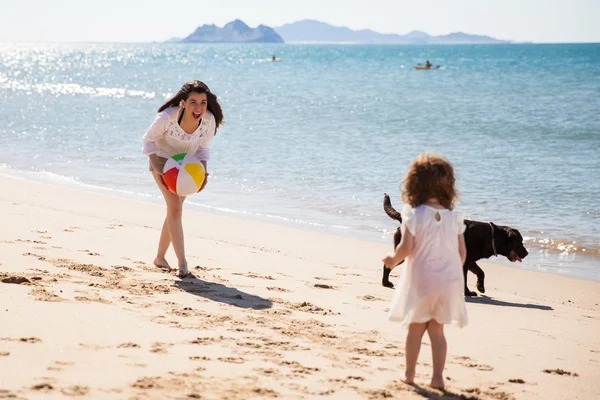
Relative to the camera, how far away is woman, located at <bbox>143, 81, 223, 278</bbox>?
Result: 22.8 ft

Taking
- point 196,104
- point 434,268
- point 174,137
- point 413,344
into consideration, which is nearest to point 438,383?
point 413,344

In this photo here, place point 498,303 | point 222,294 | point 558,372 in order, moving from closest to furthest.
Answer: point 558,372, point 222,294, point 498,303

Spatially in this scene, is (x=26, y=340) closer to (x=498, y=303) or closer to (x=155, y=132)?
(x=155, y=132)

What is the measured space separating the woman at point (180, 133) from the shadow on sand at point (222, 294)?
0.25 m

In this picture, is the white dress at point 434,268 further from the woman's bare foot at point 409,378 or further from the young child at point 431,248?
the woman's bare foot at point 409,378

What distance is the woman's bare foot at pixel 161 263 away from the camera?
290 inches

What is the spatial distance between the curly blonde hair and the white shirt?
309 centimetres

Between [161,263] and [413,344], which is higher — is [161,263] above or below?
below

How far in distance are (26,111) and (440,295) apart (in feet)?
91.9

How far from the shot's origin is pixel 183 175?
22.6 feet

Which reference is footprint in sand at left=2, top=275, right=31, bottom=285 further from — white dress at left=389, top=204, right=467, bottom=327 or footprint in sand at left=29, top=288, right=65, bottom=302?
white dress at left=389, top=204, right=467, bottom=327

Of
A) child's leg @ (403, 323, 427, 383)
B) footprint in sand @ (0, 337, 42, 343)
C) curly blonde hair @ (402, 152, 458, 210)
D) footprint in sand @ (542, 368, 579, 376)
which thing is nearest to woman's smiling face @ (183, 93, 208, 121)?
footprint in sand @ (0, 337, 42, 343)

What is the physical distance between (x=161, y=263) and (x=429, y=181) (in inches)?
144

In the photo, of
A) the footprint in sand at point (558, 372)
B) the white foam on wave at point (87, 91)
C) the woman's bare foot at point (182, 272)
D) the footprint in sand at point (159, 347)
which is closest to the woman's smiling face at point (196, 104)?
the woman's bare foot at point (182, 272)
